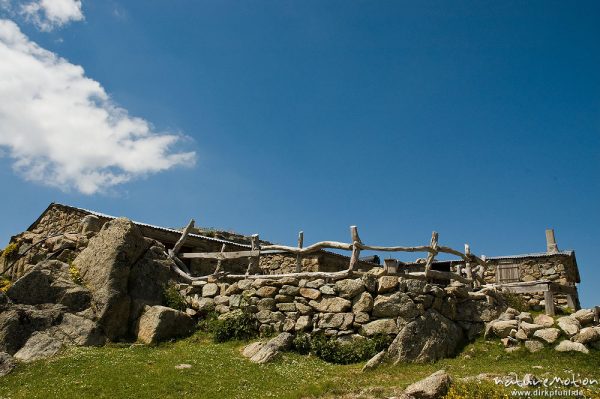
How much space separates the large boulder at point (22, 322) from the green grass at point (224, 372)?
1.25 meters

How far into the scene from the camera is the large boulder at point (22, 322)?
12.9m

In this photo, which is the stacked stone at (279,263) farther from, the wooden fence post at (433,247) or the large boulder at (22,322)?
the large boulder at (22,322)

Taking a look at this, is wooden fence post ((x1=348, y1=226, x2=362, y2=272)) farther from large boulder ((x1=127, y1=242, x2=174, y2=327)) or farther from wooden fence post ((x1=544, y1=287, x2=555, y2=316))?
large boulder ((x1=127, y1=242, x2=174, y2=327))

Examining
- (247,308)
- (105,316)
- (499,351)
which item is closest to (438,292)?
(499,351)

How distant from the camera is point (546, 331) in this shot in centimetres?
1348

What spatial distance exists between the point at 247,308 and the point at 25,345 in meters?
6.47

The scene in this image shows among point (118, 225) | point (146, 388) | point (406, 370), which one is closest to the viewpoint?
point (146, 388)

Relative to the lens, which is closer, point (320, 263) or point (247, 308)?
point (247, 308)

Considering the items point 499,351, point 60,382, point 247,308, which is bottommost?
point 60,382

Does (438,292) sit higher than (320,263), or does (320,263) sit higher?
(320,263)

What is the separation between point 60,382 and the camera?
1084cm

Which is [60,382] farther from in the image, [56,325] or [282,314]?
[282,314]

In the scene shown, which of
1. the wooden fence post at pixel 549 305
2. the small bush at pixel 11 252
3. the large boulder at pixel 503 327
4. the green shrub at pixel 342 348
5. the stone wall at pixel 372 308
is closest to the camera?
the green shrub at pixel 342 348

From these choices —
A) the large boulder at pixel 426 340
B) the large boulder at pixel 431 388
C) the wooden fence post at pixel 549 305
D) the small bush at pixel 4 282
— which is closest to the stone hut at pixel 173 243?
the small bush at pixel 4 282
